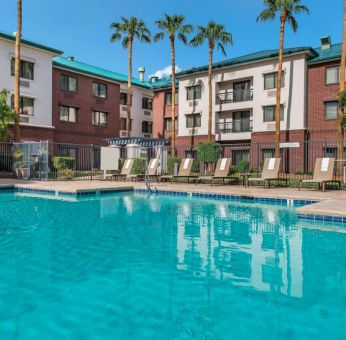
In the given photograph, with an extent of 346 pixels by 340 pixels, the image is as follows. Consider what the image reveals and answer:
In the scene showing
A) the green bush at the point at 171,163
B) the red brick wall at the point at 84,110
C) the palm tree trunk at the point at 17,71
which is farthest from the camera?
the red brick wall at the point at 84,110

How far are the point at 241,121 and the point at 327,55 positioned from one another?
25.7 ft

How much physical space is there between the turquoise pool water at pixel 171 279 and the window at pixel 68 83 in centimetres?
2180

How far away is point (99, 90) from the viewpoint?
31.5m

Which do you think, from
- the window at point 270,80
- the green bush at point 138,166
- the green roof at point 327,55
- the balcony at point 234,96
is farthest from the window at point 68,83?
the green roof at point 327,55

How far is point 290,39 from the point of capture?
2430 cm

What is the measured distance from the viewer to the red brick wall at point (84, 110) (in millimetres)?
28047

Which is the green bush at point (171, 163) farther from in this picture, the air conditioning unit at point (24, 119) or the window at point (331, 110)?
the window at point (331, 110)

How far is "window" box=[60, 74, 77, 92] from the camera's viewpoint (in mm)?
28438

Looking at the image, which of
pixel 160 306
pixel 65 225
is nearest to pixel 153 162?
pixel 65 225

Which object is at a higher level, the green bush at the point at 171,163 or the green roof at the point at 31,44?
the green roof at the point at 31,44

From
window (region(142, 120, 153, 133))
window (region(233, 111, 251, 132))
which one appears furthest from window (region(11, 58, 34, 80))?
window (region(233, 111, 251, 132))

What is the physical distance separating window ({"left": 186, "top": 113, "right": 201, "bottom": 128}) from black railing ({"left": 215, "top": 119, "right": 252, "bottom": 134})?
1916 mm

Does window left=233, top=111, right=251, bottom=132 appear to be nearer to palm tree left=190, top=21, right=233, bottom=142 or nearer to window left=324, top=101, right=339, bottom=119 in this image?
palm tree left=190, top=21, right=233, bottom=142

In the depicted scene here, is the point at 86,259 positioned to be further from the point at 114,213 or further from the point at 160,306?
the point at 114,213
